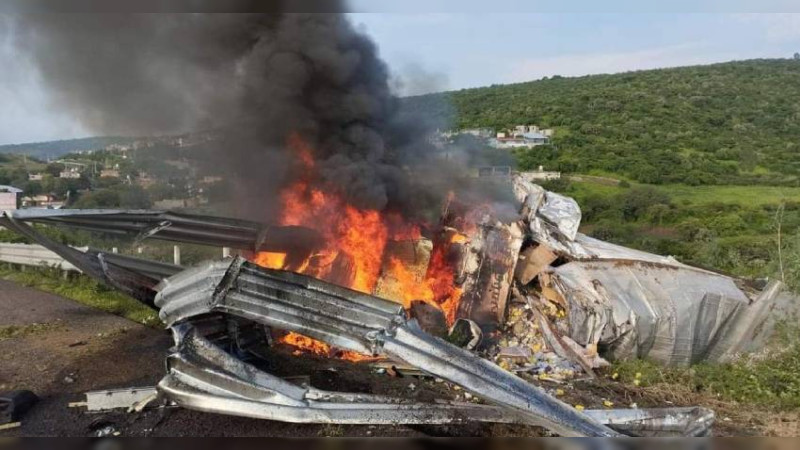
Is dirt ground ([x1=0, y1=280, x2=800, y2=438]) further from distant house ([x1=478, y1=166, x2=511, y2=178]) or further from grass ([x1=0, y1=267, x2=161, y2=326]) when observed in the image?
distant house ([x1=478, y1=166, x2=511, y2=178])

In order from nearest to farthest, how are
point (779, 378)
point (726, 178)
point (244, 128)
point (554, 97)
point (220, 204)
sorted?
point (779, 378), point (244, 128), point (220, 204), point (726, 178), point (554, 97)

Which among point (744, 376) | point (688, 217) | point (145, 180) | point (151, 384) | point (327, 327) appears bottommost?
point (688, 217)

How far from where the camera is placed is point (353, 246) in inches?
344

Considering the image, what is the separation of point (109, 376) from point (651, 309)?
6885mm

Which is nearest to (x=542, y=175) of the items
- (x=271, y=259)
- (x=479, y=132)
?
(x=479, y=132)

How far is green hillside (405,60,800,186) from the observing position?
1199 inches

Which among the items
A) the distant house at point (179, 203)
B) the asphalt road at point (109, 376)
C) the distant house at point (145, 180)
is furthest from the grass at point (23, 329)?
the distant house at point (145, 180)

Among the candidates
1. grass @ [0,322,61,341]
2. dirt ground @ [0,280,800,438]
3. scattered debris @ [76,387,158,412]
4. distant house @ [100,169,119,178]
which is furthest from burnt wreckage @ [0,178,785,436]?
distant house @ [100,169,119,178]

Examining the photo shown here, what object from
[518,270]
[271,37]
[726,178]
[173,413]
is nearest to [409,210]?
[518,270]

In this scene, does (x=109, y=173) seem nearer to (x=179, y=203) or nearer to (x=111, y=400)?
(x=179, y=203)

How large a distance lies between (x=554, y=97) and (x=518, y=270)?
36.7 m

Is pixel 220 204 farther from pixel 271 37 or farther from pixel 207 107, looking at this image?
pixel 271 37

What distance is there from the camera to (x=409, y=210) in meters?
9.33

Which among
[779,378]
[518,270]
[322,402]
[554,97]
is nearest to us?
[322,402]
